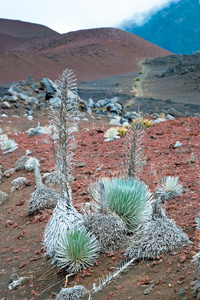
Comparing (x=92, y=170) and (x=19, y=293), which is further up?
(x=92, y=170)

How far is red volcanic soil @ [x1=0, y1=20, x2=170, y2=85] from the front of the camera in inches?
1650

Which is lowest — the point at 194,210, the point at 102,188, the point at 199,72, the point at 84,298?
the point at 84,298

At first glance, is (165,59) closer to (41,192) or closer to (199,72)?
(199,72)

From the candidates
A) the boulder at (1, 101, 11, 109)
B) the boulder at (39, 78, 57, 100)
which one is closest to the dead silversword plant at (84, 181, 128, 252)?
the boulder at (1, 101, 11, 109)

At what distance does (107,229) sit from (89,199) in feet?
5.26

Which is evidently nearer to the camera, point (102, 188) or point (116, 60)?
point (102, 188)

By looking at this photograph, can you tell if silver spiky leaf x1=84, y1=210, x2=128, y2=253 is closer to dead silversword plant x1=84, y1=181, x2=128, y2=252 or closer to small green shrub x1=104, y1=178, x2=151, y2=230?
dead silversword plant x1=84, y1=181, x2=128, y2=252

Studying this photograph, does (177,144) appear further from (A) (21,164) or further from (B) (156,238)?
(B) (156,238)

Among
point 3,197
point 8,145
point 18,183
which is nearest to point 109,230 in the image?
point 3,197

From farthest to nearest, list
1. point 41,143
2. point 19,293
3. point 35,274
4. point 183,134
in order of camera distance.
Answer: point 41,143 → point 183,134 → point 35,274 → point 19,293

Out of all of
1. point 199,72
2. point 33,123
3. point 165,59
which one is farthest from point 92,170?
point 165,59

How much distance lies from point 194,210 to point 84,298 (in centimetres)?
168

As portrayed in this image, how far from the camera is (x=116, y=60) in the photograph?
170 feet

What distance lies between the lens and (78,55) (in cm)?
4966
